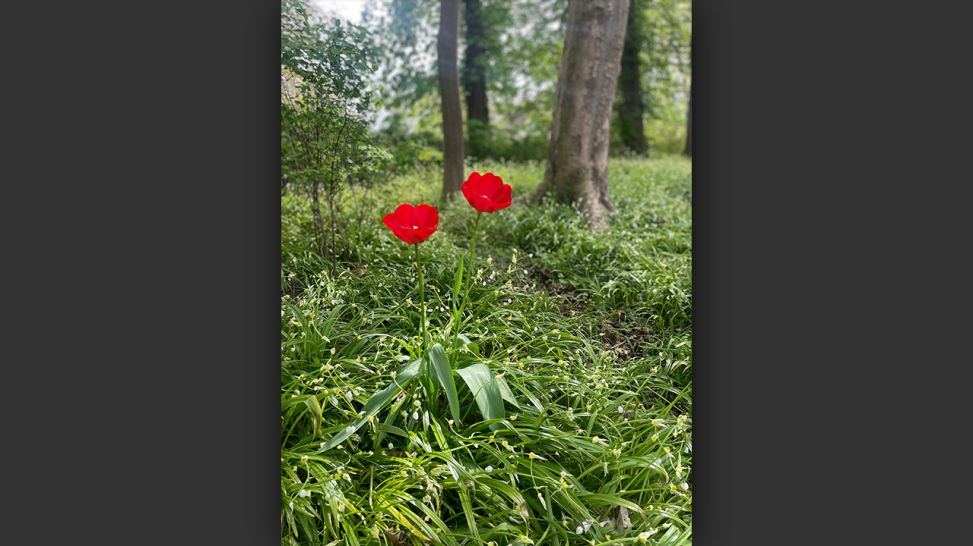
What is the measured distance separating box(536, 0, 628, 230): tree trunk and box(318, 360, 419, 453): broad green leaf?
908mm

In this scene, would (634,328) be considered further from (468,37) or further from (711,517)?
(468,37)

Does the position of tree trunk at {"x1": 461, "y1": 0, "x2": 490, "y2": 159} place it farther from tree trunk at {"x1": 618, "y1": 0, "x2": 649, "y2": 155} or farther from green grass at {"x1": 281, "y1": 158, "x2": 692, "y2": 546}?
tree trunk at {"x1": 618, "y1": 0, "x2": 649, "y2": 155}

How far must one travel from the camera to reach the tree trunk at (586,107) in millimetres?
2500

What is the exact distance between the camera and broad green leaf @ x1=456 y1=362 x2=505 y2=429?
2.03 m

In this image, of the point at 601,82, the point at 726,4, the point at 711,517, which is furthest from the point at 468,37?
the point at 711,517

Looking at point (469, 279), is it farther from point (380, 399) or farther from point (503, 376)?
point (380, 399)

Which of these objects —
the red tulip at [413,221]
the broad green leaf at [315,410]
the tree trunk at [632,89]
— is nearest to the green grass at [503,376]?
the broad green leaf at [315,410]

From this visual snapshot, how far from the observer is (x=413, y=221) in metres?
2.15

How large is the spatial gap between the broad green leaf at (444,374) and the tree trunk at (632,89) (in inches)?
51.3

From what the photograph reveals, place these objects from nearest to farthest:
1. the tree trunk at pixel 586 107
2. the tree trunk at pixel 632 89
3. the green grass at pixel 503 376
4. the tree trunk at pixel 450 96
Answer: the green grass at pixel 503 376 → the tree trunk at pixel 450 96 → the tree trunk at pixel 586 107 → the tree trunk at pixel 632 89

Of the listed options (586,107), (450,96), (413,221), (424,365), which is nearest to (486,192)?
(413,221)

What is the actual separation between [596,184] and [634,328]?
0.67 m

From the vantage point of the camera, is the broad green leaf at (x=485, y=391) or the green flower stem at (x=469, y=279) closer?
the broad green leaf at (x=485, y=391)

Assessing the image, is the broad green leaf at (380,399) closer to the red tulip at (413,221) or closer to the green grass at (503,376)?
the green grass at (503,376)
